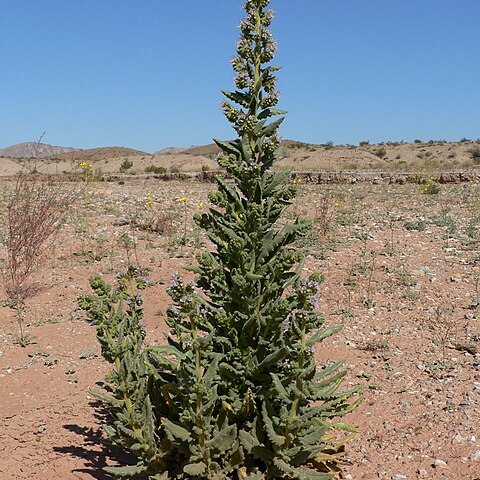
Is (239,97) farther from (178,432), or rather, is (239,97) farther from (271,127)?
(178,432)

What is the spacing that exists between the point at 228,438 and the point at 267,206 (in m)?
1.33

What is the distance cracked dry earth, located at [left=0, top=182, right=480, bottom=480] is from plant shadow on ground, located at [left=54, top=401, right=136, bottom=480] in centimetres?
1

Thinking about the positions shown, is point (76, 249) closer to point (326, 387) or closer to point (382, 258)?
point (382, 258)

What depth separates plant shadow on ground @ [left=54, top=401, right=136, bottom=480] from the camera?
360cm

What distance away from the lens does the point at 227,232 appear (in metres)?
3.05

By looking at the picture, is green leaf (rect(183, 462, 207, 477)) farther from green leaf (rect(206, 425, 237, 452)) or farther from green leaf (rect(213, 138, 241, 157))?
green leaf (rect(213, 138, 241, 157))

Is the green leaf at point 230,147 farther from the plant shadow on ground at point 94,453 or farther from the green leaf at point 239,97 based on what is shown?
the plant shadow on ground at point 94,453

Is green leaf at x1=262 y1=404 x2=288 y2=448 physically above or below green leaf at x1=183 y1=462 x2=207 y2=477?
above

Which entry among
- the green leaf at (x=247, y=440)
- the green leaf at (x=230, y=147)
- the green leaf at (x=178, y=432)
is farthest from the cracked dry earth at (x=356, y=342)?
the green leaf at (x=230, y=147)

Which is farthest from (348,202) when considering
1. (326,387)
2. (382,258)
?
(326,387)

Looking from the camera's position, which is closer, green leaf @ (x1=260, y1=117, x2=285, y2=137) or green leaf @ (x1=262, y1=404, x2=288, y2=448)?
green leaf @ (x1=262, y1=404, x2=288, y2=448)

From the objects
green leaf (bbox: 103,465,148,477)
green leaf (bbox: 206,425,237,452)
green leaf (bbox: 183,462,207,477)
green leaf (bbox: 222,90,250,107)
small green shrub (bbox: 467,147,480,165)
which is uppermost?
small green shrub (bbox: 467,147,480,165)

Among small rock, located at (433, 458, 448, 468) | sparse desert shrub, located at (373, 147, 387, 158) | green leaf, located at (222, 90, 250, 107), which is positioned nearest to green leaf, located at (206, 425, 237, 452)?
small rock, located at (433, 458, 448, 468)

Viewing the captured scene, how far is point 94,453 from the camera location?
383 centimetres
